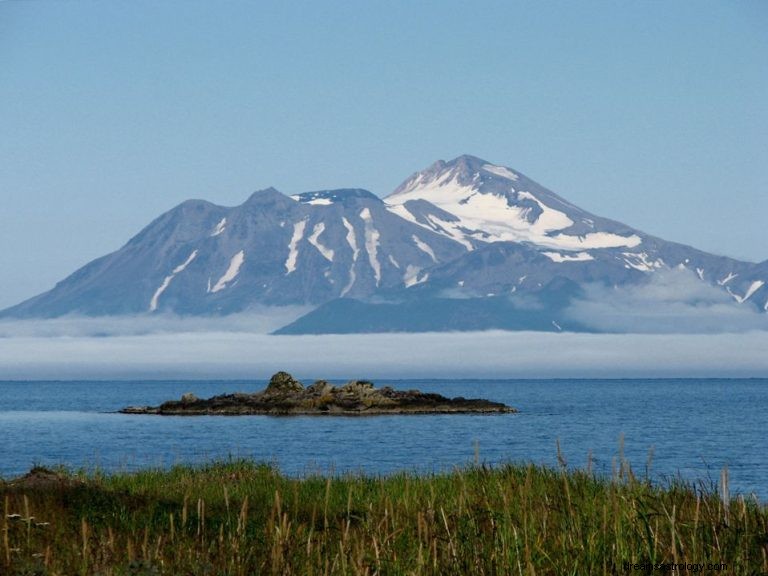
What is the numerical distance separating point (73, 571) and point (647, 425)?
104 meters

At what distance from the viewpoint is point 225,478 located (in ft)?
84.2

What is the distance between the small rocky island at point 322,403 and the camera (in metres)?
133

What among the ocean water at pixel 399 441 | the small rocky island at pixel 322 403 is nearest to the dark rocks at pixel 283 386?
the small rocky island at pixel 322 403

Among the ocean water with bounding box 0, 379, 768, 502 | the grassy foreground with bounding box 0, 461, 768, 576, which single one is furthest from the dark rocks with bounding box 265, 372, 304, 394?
the grassy foreground with bounding box 0, 461, 768, 576

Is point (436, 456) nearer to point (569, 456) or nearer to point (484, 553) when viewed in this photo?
point (569, 456)

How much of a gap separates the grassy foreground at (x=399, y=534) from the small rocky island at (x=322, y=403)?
370ft

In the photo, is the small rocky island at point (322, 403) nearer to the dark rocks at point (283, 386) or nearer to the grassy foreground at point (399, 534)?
the dark rocks at point (283, 386)

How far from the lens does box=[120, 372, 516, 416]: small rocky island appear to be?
13312 centimetres

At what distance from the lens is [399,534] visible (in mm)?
13703

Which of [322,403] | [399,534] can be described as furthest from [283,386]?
[399,534]

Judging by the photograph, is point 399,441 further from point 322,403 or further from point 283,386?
point 283,386

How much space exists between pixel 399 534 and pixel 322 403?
392ft

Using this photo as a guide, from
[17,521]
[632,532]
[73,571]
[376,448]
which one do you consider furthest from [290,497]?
[376,448]

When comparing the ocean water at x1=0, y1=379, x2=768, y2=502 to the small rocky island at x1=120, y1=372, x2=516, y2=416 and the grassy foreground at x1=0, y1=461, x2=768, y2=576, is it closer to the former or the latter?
the small rocky island at x1=120, y1=372, x2=516, y2=416
